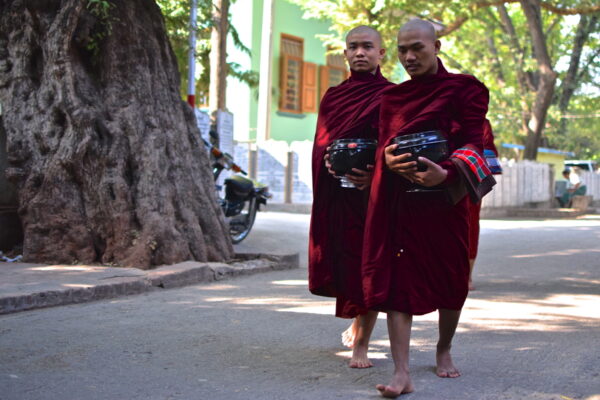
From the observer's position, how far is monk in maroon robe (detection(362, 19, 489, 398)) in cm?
369

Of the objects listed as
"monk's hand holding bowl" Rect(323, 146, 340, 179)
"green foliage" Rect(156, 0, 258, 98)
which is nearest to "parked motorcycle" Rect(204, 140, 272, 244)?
"green foliage" Rect(156, 0, 258, 98)

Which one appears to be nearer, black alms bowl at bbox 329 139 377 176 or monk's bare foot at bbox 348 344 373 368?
black alms bowl at bbox 329 139 377 176

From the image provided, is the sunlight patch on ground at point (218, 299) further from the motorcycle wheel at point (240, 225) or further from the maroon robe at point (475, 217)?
the motorcycle wheel at point (240, 225)

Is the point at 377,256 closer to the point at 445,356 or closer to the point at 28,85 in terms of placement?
the point at 445,356

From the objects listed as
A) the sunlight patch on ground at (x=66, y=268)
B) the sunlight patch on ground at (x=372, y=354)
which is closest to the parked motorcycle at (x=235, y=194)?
the sunlight patch on ground at (x=66, y=268)

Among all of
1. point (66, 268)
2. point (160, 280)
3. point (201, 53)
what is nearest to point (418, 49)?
point (160, 280)

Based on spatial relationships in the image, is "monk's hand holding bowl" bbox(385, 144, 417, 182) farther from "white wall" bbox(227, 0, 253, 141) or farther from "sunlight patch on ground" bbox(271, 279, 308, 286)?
"white wall" bbox(227, 0, 253, 141)

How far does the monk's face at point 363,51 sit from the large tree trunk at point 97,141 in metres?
3.76

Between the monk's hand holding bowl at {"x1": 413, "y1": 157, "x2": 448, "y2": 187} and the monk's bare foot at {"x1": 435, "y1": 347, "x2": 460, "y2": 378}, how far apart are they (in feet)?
3.04

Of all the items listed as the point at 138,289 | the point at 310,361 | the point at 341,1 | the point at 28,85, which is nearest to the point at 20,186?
the point at 28,85

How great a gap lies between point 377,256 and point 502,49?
28.8 meters

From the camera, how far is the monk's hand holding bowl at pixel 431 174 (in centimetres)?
361

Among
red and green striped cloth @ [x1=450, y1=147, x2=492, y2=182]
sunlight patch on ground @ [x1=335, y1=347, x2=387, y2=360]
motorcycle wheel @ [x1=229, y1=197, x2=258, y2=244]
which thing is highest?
red and green striped cloth @ [x1=450, y1=147, x2=492, y2=182]

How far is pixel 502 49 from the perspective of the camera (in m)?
30.8
